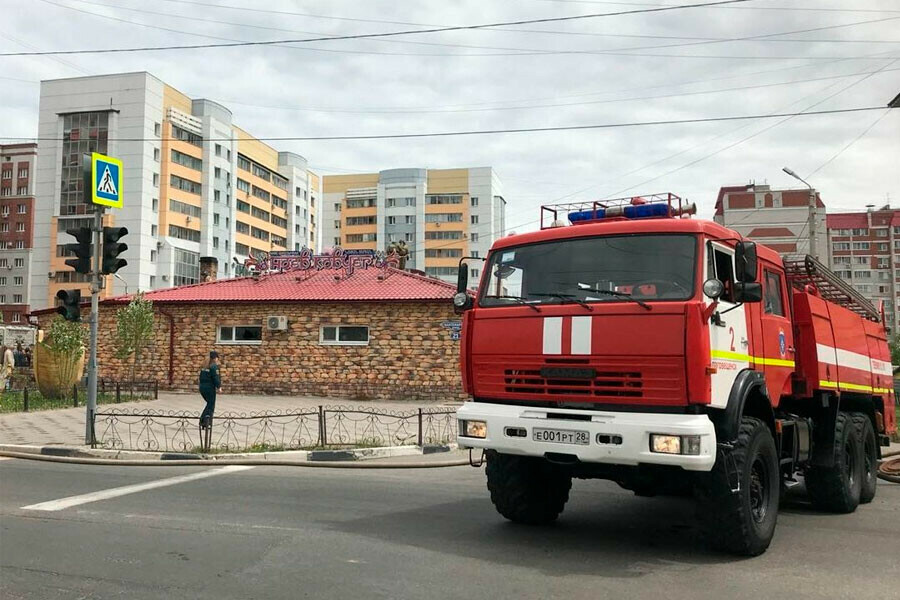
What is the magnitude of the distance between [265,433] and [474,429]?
Answer: 9251 mm

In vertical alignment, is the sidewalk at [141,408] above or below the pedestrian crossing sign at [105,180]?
below

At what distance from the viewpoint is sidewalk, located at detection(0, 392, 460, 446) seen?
44.2 ft

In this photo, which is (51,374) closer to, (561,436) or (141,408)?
(141,408)

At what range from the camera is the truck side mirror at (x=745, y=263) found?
5.64 metres

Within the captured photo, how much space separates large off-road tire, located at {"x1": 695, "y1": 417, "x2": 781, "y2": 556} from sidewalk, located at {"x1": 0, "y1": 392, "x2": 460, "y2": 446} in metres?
11.0

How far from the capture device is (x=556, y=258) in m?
6.21

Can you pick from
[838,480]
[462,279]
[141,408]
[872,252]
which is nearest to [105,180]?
[141,408]

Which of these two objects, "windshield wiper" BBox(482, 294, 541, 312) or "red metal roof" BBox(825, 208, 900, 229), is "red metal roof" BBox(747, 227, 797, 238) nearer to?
"red metal roof" BBox(825, 208, 900, 229)

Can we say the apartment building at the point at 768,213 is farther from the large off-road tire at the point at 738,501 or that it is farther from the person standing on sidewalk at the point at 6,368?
the large off-road tire at the point at 738,501

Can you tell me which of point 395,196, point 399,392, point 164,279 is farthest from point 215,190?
point 399,392

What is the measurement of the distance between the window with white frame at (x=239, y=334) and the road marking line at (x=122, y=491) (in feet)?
45.6

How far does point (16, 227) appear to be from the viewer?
92438mm

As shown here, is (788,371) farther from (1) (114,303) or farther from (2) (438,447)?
(1) (114,303)

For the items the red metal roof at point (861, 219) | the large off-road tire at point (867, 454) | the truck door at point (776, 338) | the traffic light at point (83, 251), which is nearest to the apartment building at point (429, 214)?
the red metal roof at point (861, 219)
